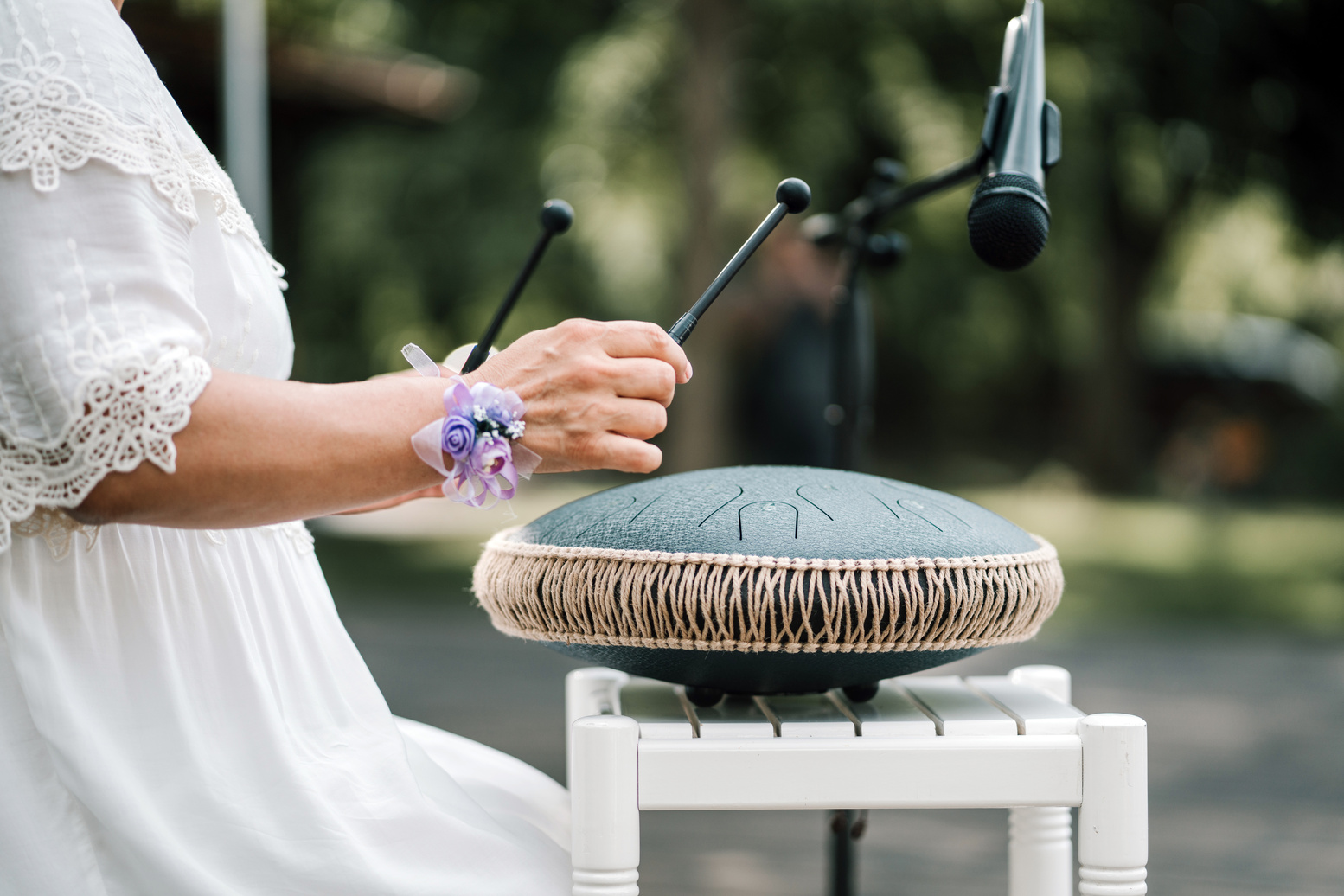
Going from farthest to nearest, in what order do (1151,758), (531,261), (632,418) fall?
(1151,758) < (531,261) < (632,418)

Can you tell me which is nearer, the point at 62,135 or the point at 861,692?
the point at 62,135

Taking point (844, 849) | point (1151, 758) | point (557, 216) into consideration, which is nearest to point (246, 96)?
point (1151, 758)

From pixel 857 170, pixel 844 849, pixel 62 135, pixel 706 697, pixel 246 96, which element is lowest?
pixel 844 849

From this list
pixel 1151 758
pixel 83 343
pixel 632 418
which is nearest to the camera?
pixel 83 343

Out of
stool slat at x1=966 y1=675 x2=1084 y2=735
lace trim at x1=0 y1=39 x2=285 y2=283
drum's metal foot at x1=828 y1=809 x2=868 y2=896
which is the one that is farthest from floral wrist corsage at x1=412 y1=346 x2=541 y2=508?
drum's metal foot at x1=828 y1=809 x2=868 y2=896

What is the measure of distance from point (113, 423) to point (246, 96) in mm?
6004

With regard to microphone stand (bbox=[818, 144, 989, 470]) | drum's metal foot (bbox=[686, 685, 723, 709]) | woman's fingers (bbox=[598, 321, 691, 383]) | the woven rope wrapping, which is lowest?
drum's metal foot (bbox=[686, 685, 723, 709])

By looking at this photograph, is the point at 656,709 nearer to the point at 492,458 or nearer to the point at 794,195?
the point at 492,458

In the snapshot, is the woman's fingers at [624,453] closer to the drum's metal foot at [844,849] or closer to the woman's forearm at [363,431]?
the woman's forearm at [363,431]

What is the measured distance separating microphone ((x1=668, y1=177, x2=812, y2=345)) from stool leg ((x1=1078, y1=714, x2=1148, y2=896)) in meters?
0.40

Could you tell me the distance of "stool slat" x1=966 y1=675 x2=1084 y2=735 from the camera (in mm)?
829

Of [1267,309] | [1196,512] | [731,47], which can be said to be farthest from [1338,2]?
[1267,309]

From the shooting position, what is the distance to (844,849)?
1.17 metres

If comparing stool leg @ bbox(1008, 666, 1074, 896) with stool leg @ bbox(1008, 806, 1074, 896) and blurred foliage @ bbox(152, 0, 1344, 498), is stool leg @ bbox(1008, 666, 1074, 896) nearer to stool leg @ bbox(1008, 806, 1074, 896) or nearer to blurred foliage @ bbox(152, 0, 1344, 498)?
stool leg @ bbox(1008, 806, 1074, 896)
